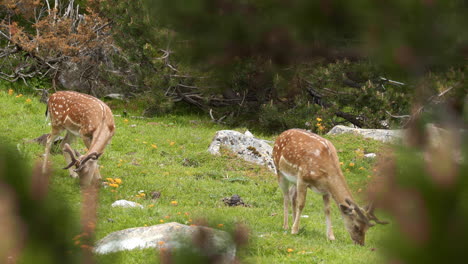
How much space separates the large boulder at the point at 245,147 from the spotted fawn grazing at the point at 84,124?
11.5 feet

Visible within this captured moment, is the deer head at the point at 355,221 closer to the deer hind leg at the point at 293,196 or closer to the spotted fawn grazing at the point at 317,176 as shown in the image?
the spotted fawn grazing at the point at 317,176

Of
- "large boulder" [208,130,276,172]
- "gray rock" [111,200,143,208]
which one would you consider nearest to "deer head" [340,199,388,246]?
"gray rock" [111,200,143,208]

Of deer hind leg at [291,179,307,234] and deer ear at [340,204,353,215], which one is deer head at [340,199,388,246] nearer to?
deer ear at [340,204,353,215]

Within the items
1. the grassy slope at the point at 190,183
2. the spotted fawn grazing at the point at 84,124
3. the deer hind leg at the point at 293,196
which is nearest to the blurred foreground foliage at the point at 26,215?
the grassy slope at the point at 190,183

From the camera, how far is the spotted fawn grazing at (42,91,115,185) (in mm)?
10508

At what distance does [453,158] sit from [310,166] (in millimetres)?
7521

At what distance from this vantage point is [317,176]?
845cm

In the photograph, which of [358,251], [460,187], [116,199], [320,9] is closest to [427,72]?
[320,9]

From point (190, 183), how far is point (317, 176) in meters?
3.81

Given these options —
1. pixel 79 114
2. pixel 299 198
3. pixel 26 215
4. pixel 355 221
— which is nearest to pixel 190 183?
pixel 79 114

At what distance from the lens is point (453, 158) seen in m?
1.03

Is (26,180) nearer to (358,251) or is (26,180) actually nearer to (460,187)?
(460,187)

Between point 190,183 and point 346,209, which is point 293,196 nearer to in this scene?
point 346,209

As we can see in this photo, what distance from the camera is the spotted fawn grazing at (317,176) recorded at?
8086mm
